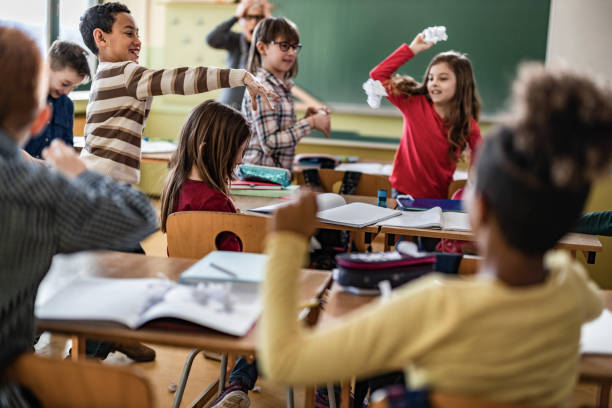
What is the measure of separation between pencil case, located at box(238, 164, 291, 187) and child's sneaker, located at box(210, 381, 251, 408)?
104cm

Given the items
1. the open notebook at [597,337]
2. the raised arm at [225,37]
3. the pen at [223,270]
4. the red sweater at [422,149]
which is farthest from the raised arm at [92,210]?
the raised arm at [225,37]

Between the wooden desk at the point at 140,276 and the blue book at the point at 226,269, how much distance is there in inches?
3.6

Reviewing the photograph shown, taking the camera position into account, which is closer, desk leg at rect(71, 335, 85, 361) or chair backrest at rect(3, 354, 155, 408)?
chair backrest at rect(3, 354, 155, 408)

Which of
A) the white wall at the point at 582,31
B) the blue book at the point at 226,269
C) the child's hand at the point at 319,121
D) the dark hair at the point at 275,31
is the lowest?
the blue book at the point at 226,269

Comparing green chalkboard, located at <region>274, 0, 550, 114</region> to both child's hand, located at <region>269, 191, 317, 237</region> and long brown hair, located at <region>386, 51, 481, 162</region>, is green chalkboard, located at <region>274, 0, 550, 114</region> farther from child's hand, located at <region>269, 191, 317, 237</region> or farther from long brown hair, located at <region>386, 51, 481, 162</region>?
child's hand, located at <region>269, 191, 317, 237</region>

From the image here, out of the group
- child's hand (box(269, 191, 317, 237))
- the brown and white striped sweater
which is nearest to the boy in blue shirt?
the brown and white striped sweater

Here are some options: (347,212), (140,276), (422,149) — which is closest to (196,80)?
(347,212)

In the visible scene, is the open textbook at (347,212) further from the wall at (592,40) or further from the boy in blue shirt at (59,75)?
the wall at (592,40)

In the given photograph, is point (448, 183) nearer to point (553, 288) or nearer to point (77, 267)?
point (77, 267)

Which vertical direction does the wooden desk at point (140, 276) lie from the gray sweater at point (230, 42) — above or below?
below

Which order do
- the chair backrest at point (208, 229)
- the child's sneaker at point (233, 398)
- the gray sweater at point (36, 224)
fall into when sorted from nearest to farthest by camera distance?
the gray sweater at point (36, 224) < the chair backrest at point (208, 229) < the child's sneaker at point (233, 398)

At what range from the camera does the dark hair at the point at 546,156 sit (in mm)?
802

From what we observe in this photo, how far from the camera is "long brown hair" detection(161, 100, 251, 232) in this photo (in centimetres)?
214

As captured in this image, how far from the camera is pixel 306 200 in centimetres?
97
